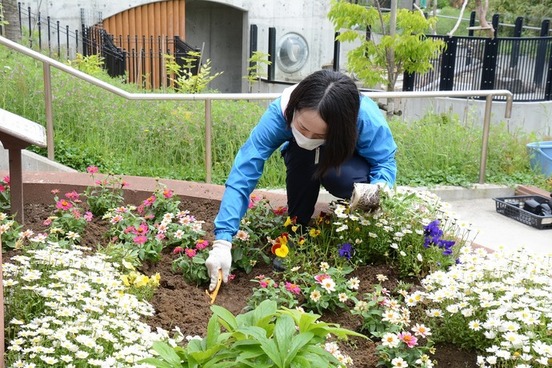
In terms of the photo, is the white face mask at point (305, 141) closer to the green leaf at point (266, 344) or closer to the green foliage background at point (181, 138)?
the green leaf at point (266, 344)

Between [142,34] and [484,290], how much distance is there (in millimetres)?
13126

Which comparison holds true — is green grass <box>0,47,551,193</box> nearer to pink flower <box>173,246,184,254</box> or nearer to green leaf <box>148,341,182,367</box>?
pink flower <box>173,246,184,254</box>

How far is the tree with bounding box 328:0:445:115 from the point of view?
10.0 metres

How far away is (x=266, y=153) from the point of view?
145 inches

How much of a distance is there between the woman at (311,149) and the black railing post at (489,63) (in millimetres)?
9335

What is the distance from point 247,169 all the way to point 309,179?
409 millimetres

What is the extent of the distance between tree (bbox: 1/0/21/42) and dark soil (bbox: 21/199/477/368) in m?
7.05

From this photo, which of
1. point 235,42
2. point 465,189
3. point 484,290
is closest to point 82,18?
point 235,42

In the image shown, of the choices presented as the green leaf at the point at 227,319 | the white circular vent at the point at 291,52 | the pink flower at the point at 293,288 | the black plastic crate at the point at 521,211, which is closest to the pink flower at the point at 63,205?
the pink flower at the point at 293,288

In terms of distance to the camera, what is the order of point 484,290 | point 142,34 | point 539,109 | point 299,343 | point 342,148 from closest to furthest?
point 299,343, point 484,290, point 342,148, point 539,109, point 142,34

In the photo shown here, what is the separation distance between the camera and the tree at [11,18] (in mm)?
10430

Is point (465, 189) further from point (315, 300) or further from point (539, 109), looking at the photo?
point (539, 109)

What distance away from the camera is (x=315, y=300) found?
317 cm

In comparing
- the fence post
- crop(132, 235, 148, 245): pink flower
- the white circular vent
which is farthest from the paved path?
the white circular vent
